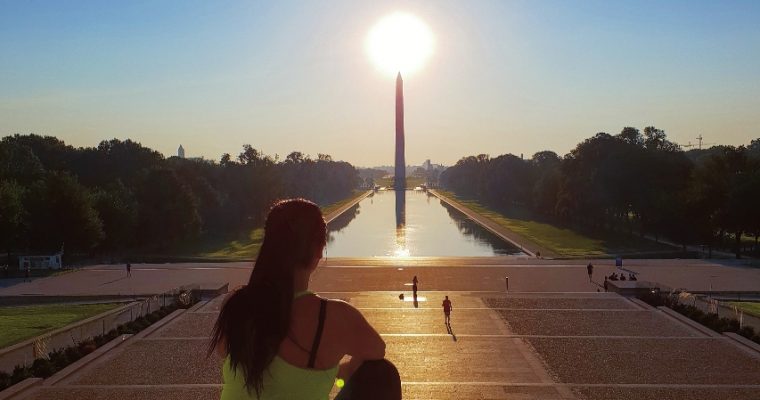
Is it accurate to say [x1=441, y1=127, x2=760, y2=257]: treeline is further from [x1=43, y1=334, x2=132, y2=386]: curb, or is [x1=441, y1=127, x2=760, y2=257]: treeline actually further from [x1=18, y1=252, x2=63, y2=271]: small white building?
[x1=18, y1=252, x2=63, y2=271]: small white building

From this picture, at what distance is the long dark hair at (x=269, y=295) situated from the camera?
2.94 metres

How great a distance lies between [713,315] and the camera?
23844 millimetres

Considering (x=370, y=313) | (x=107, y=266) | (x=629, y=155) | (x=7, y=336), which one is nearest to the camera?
(x=7, y=336)

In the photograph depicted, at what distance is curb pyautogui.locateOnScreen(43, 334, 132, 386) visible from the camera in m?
17.2

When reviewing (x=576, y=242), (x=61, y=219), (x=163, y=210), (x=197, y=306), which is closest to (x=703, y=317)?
(x=197, y=306)

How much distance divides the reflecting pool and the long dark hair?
50.8 metres

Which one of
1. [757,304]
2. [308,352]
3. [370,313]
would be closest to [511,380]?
[370,313]

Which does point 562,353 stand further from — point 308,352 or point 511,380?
point 308,352

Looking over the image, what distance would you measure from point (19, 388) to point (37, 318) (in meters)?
11.4

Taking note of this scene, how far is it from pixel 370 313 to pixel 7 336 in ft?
40.0

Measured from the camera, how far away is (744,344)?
812 inches

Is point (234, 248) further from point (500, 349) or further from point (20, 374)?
point (20, 374)

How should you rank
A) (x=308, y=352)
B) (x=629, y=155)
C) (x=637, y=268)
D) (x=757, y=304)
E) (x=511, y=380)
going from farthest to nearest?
(x=629, y=155), (x=637, y=268), (x=757, y=304), (x=511, y=380), (x=308, y=352)

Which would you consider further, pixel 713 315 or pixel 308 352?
pixel 713 315
